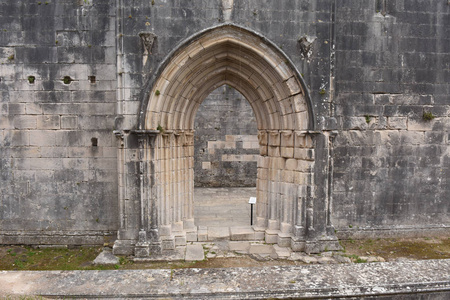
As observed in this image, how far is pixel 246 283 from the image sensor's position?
11.6ft

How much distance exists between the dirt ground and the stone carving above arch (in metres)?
2.61

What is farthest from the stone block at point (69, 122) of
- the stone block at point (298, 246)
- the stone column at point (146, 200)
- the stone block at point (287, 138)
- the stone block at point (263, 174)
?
the stone block at point (298, 246)

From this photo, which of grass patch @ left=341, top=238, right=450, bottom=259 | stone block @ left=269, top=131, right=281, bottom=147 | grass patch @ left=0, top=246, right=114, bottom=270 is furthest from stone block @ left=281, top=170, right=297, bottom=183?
grass patch @ left=0, top=246, right=114, bottom=270

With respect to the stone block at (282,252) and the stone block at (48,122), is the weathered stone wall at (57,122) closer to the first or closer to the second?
the stone block at (48,122)

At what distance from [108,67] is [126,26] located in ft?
3.72

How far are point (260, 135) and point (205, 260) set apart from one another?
293cm

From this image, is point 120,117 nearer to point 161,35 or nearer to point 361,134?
point 161,35

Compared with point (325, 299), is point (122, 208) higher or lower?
higher

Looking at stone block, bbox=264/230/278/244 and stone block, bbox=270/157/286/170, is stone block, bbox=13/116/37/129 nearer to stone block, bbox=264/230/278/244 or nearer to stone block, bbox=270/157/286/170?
stone block, bbox=270/157/286/170

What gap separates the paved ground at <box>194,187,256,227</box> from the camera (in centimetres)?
803

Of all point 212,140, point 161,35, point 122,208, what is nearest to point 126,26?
point 161,35

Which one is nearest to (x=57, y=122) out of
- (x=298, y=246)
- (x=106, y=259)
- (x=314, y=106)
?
(x=106, y=259)

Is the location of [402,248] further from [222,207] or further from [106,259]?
[106,259]

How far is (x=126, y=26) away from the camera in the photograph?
574 cm
